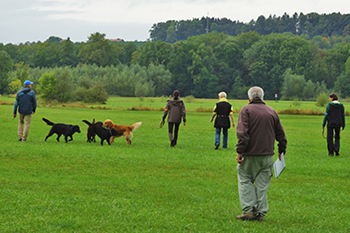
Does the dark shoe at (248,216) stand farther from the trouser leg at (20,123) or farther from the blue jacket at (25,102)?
the trouser leg at (20,123)

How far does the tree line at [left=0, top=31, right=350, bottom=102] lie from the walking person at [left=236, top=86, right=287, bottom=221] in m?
97.5

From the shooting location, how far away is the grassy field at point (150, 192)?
6.82 metres

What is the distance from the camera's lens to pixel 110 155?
1418 cm

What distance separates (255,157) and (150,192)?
288 centimetres

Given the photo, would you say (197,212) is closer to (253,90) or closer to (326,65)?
(253,90)

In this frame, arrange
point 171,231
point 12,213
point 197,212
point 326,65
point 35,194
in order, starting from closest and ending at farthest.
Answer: point 171,231
point 12,213
point 197,212
point 35,194
point 326,65

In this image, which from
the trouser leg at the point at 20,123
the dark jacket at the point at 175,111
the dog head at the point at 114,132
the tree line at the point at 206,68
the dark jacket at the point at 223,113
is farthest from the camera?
the tree line at the point at 206,68

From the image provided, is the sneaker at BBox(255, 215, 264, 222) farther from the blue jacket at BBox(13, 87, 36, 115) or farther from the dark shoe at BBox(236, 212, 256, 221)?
the blue jacket at BBox(13, 87, 36, 115)

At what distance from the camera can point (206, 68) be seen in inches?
4892

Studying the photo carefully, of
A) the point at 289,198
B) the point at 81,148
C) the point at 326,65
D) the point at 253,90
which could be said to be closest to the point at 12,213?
the point at 253,90

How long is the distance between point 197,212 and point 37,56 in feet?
464

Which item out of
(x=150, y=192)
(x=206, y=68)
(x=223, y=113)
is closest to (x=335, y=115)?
(x=223, y=113)

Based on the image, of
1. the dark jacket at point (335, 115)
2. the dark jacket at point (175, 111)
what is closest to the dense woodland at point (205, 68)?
the dark jacket at point (175, 111)

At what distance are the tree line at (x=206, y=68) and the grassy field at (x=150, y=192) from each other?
90.7 metres
